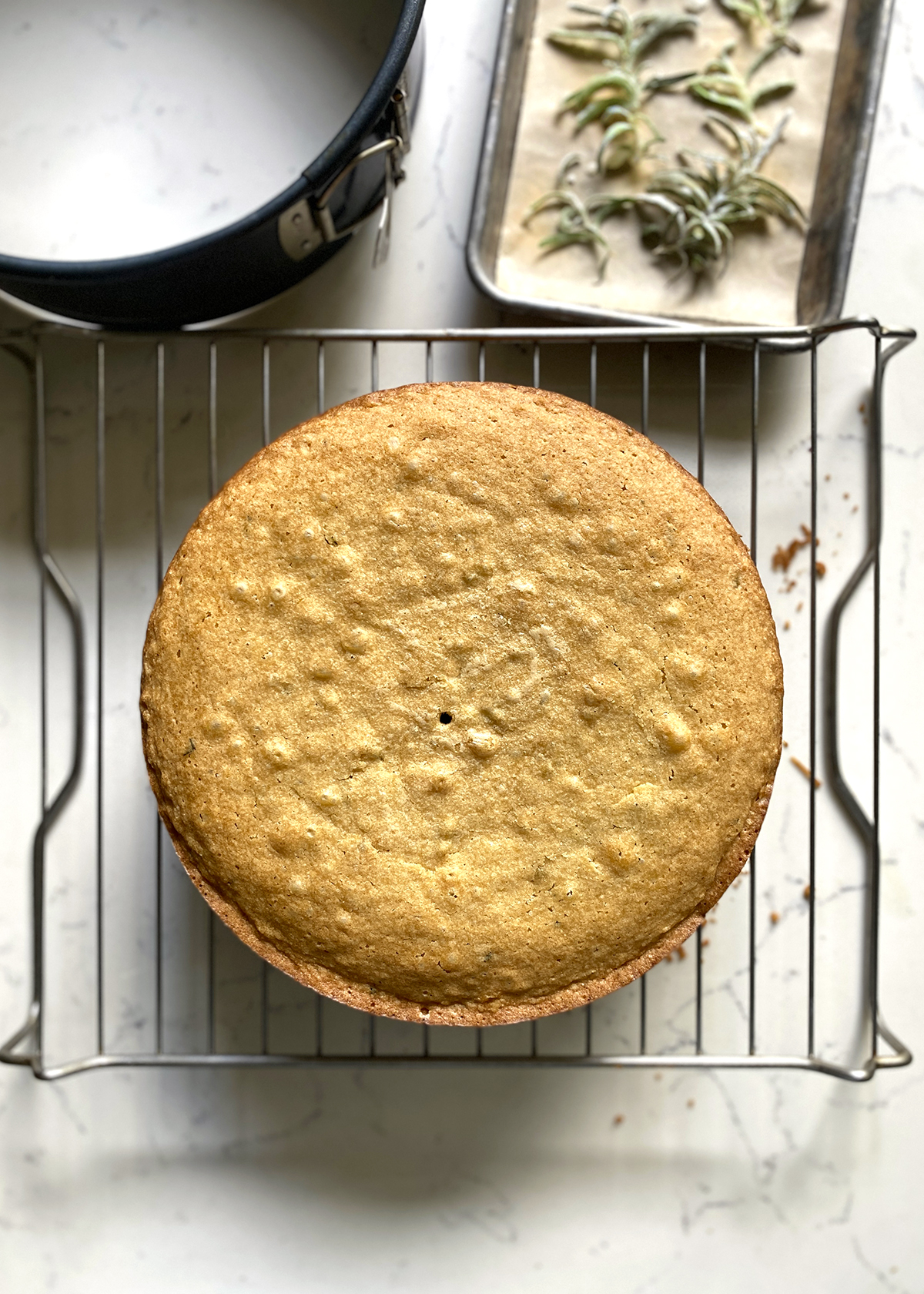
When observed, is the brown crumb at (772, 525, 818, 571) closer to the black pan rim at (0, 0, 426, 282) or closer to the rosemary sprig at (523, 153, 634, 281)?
the rosemary sprig at (523, 153, 634, 281)

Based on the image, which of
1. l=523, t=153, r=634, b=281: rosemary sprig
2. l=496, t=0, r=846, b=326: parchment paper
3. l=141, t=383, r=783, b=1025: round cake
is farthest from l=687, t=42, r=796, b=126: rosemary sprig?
l=141, t=383, r=783, b=1025: round cake

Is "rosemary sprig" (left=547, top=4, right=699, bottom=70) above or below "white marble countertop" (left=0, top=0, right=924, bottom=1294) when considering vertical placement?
above

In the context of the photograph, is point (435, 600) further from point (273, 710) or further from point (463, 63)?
point (463, 63)

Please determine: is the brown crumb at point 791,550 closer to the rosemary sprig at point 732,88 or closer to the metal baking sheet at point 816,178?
the metal baking sheet at point 816,178

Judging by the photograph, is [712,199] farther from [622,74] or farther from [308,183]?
[308,183]

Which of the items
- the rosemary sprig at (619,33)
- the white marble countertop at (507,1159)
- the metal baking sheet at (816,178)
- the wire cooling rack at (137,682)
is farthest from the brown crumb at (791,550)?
the rosemary sprig at (619,33)

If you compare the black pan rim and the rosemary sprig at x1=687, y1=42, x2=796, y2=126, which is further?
the rosemary sprig at x1=687, y1=42, x2=796, y2=126
